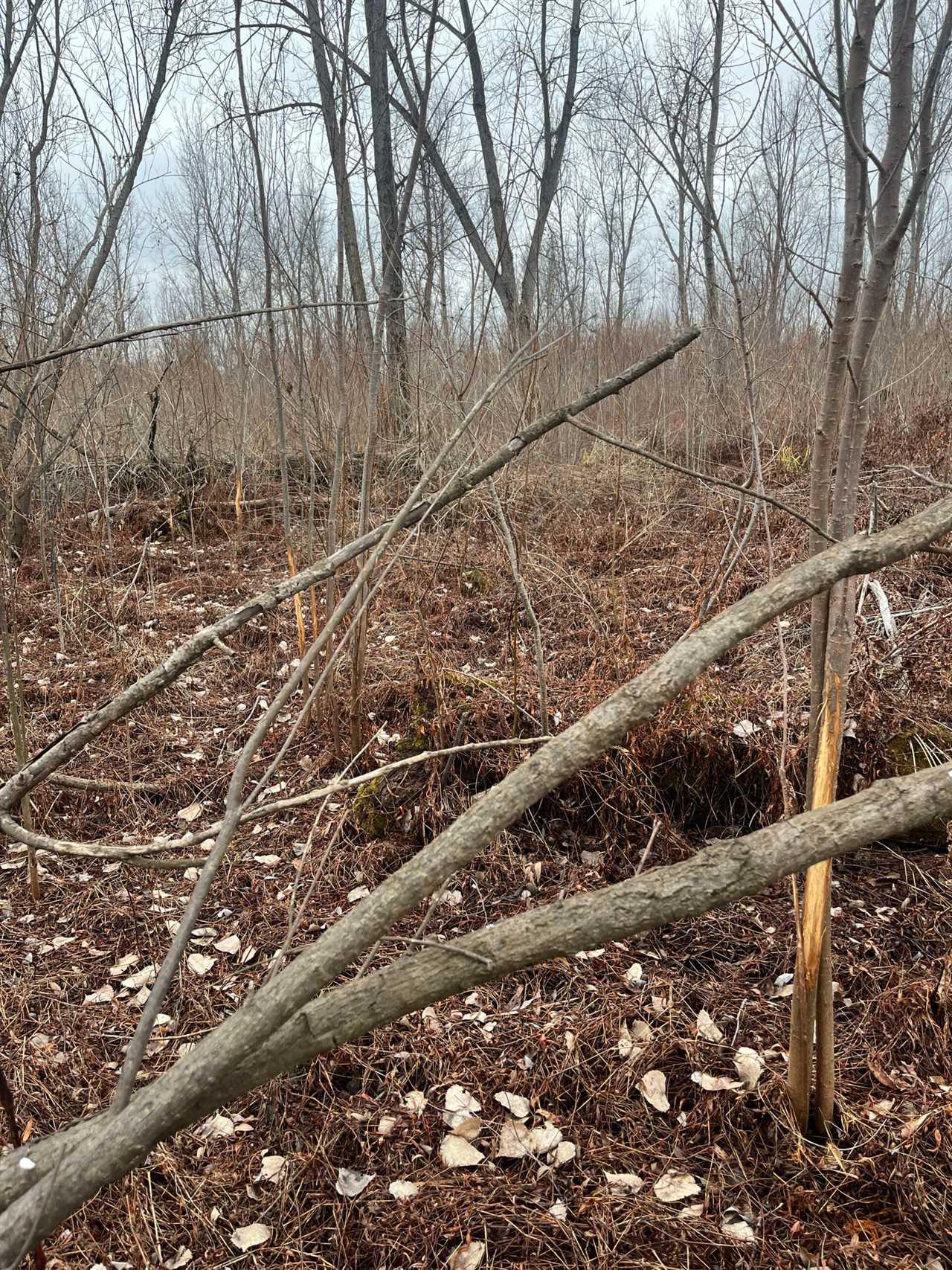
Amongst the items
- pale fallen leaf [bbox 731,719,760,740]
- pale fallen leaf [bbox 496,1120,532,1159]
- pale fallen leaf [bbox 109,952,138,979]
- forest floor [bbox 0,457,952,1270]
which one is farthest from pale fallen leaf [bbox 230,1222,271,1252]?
pale fallen leaf [bbox 731,719,760,740]

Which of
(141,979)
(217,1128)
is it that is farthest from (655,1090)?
(141,979)

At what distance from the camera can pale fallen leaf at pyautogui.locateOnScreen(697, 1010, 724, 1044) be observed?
6.38 feet

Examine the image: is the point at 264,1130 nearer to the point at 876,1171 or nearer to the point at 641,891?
the point at 876,1171

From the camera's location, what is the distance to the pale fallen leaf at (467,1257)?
60.0 inches

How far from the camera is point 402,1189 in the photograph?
166cm

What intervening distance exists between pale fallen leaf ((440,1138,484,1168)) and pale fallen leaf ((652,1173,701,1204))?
0.39 metres

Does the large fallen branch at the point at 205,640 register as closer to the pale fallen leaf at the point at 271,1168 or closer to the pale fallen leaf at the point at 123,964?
the pale fallen leaf at the point at 271,1168

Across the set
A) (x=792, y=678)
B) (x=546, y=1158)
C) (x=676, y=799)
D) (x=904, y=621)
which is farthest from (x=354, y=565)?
(x=904, y=621)

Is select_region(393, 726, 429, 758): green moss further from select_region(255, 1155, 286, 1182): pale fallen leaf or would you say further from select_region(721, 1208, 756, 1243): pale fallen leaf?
select_region(721, 1208, 756, 1243): pale fallen leaf

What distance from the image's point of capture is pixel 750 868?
0.80 meters

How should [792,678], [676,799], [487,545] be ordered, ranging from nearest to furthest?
[676,799], [792,678], [487,545]

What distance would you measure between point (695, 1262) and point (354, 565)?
2.40 metres

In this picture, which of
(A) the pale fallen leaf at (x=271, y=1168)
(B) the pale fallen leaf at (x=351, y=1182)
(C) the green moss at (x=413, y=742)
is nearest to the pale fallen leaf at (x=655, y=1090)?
(B) the pale fallen leaf at (x=351, y=1182)

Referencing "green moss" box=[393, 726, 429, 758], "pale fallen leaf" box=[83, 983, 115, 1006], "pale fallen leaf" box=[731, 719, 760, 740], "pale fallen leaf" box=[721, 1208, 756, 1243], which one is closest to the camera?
"pale fallen leaf" box=[721, 1208, 756, 1243]
